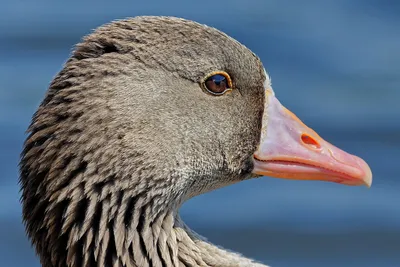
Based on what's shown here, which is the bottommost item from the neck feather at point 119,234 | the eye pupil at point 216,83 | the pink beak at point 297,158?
the neck feather at point 119,234

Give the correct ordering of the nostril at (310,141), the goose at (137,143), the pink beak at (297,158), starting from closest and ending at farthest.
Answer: the goose at (137,143)
the pink beak at (297,158)
the nostril at (310,141)

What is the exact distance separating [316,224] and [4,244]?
9.03 ft

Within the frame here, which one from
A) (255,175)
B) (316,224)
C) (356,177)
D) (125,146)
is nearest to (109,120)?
(125,146)

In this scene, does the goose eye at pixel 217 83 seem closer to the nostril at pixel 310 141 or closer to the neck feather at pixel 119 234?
the nostril at pixel 310 141

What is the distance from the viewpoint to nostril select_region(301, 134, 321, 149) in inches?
298

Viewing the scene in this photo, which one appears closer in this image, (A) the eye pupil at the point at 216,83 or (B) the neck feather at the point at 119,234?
(B) the neck feather at the point at 119,234

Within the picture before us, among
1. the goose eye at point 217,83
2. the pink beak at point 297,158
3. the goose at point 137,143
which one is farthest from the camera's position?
the pink beak at point 297,158

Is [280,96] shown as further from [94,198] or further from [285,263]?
[94,198]

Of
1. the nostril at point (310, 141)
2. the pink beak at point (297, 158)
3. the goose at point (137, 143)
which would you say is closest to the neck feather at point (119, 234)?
the goose at point (137, 143)

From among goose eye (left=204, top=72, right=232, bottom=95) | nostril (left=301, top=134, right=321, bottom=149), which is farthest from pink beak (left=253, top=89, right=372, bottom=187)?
goose eye (left=204, top=72, right=232, bottom=95)

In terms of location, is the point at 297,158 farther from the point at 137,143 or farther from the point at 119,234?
the point at 119,234

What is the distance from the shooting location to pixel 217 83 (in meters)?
7.23

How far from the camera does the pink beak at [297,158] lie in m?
7.45

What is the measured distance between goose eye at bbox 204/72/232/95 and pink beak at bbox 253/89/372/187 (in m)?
0.35
